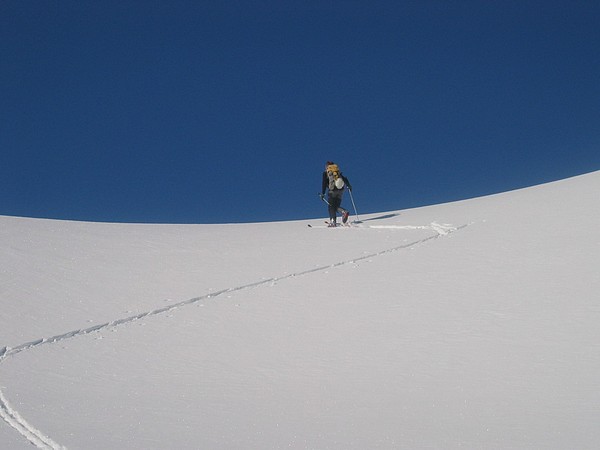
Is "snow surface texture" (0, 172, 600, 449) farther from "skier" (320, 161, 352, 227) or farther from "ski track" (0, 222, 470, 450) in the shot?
"skier" (320, 161, 352, 227)

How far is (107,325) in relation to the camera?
796 centimetres

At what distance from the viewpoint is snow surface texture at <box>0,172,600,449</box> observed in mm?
4551

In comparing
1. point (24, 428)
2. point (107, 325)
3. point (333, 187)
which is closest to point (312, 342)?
point (107, 325)

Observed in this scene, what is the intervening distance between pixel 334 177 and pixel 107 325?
9218 millimetres

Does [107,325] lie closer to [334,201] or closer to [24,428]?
[24,428]


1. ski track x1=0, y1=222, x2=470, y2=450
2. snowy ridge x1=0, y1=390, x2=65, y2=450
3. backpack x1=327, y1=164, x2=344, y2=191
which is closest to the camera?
snowy ridge x1=0, y1=390, x2=65, y2=450

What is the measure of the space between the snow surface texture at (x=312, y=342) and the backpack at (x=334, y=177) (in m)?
3.32

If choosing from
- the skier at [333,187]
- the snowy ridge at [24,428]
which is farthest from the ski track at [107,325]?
the skier at [333,187]

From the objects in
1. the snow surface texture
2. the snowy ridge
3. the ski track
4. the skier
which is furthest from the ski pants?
the snowy ridge

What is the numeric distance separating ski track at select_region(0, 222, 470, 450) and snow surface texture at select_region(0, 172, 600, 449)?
3 cm

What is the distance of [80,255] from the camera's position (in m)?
12.4

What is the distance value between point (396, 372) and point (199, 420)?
175 cm

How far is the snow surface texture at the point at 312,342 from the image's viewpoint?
455 centimetres

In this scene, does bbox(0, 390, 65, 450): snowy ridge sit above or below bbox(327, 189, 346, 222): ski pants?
below
